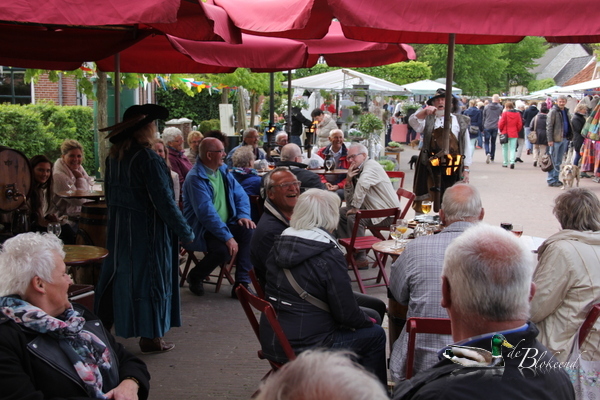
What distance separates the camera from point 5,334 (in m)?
2.62

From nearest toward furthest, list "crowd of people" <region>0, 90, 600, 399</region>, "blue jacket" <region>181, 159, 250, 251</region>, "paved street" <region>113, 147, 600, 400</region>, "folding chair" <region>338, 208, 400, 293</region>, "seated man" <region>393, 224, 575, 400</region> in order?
1. "seated man" <region>393, 224, 575, 400</region>
2. "crowd of people" <region>0, 90, 600, 399</region>
3. "paved street" <region>113, 147, 600, 400</region>
4. "blue jacket" <region>181, 159, 250, 251</region>
5. "folding chair" <region>338, 208, 400, 293</region>

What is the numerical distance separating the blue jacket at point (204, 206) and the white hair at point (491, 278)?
4506 mm

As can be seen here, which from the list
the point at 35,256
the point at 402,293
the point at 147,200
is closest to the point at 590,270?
the point at 402,293

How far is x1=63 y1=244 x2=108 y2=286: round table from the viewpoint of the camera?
439 cm

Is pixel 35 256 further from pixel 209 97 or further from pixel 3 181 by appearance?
pixel 209 97

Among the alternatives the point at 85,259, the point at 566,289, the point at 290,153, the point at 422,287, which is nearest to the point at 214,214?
the point at 85,259

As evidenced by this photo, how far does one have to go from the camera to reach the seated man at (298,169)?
7.40 metres

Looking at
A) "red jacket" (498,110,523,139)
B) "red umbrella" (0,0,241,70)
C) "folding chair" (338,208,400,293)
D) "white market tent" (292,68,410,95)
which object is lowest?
"folding chair" (338,208,400,293)

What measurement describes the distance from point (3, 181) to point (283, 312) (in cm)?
284

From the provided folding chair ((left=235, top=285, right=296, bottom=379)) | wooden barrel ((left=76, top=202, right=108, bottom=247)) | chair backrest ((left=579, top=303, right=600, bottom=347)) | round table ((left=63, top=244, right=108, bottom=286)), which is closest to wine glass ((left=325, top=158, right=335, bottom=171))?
wooden barrel ((left=76, top=202, right=108, bottom=247))

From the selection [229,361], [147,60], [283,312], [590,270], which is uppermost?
[147,60]

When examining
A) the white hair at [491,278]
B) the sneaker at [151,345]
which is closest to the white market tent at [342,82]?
the sneaker at [151,345]

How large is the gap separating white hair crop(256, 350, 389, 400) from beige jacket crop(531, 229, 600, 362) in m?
2.41

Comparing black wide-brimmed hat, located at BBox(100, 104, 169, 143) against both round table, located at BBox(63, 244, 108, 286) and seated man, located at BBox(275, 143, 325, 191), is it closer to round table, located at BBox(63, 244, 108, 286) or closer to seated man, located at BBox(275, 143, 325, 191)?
round table, located at BBox(63, 244, 108, 286)
